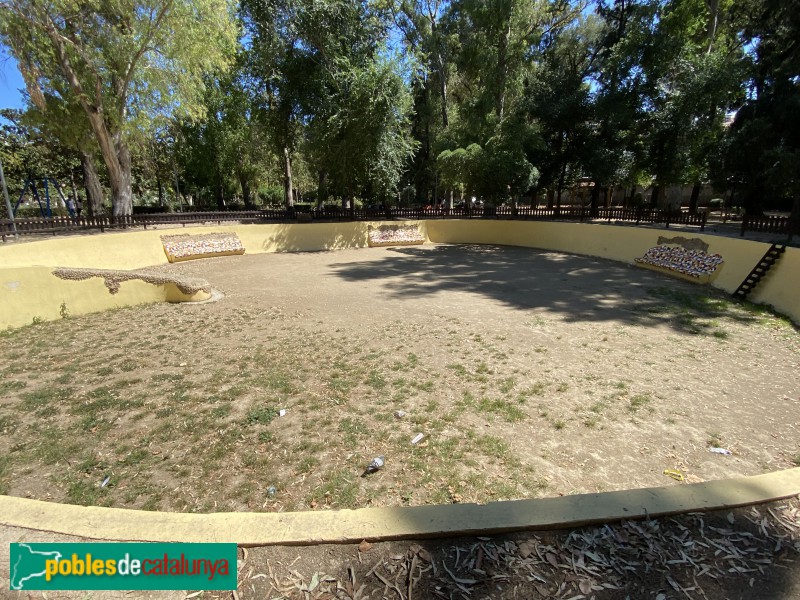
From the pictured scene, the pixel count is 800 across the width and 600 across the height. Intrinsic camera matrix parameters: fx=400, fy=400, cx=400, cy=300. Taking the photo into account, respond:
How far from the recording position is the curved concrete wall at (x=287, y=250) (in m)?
7.68

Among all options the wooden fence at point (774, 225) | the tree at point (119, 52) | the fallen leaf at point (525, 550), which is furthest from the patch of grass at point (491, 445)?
the tree at point (119, 52)

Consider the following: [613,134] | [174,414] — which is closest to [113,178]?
[174,414]

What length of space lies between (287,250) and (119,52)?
29.8 feet

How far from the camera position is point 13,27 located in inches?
524

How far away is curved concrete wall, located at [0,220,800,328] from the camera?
7684 millimetres

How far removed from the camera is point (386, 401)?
4.73 metres

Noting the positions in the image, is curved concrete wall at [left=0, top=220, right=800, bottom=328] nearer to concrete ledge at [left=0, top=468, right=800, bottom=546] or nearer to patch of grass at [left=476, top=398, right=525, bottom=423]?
concrete ledge at [left=0, top=468, right=800, bottom=546]

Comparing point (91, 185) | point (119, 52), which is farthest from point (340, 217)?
point (91, 185)

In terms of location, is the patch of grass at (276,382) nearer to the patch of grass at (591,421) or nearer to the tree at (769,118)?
the patch of grass at (591,421)

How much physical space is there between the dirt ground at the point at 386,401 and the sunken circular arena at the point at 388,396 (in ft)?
0.09

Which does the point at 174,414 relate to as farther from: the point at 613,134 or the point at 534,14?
the point at 534,14

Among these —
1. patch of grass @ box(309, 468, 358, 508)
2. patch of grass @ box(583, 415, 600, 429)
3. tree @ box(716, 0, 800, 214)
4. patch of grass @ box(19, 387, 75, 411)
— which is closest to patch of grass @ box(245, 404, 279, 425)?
patch of grass @ box(309, 468, 358, 508)

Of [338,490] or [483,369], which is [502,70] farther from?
[338,490]

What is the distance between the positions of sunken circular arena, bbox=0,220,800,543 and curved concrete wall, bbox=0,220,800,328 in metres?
0.06
